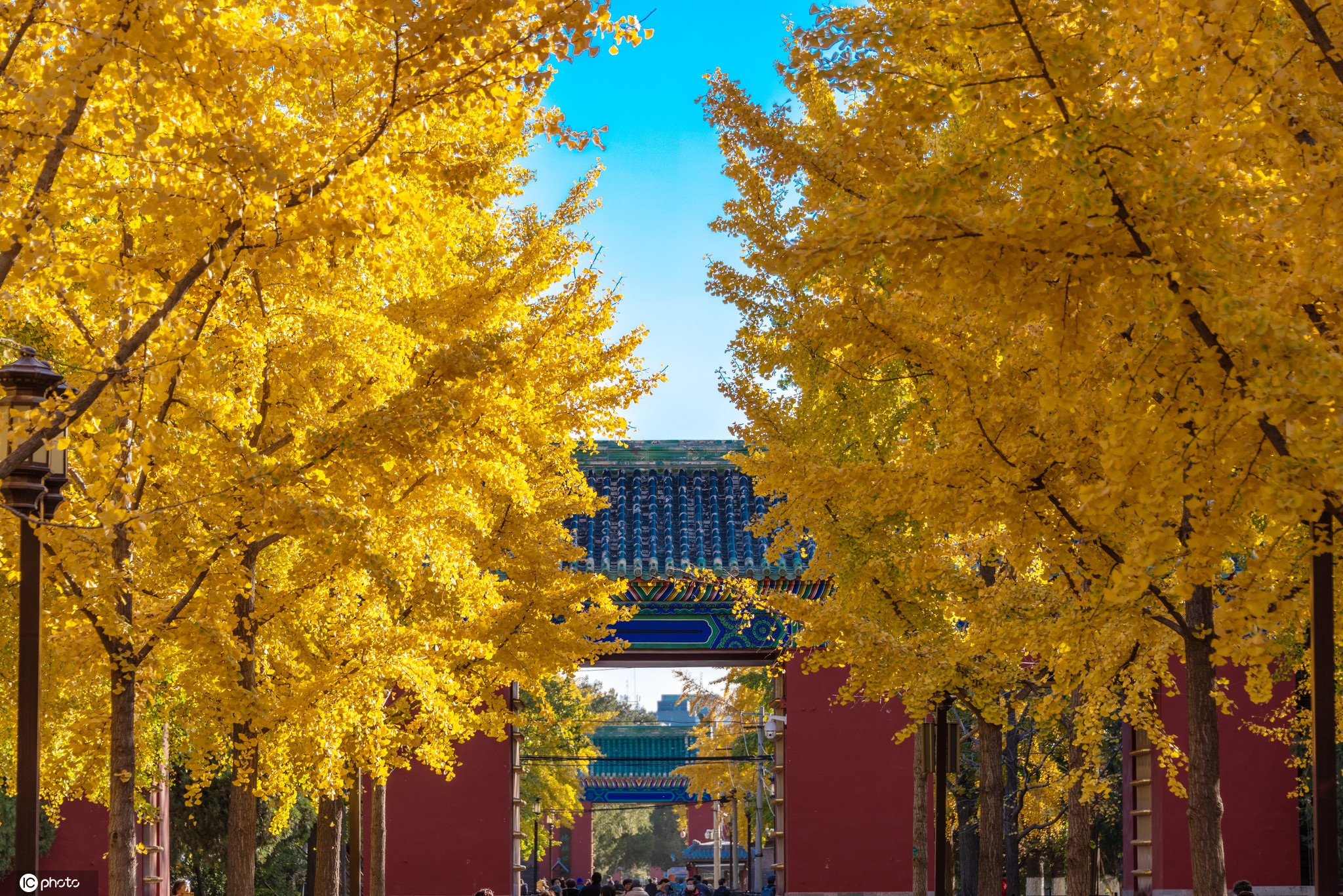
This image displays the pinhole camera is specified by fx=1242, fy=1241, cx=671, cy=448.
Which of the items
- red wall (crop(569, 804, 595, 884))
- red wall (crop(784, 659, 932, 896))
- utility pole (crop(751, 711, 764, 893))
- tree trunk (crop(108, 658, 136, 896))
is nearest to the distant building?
red wall (crop(569, 804, 595, 884))

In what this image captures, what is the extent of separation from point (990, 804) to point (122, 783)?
7670 mm

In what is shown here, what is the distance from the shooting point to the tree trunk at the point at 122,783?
8.44 m

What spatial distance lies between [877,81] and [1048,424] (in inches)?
108

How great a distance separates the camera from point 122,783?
8.55 m

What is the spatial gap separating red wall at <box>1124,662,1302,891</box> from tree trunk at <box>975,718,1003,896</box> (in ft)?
19.2

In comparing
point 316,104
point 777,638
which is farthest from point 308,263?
point 777,638

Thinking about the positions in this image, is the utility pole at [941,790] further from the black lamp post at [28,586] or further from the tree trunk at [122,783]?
the black lamp post at [28,586]

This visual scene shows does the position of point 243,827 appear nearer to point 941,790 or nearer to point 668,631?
point 941,790

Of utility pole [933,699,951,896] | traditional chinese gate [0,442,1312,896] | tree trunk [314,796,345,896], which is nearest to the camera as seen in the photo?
utility pole [933,699,951,896]

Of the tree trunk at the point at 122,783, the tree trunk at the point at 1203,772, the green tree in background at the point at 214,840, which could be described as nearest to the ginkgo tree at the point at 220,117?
the tree trunk at the point at 122,783

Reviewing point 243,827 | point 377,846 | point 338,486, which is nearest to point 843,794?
point 377,846

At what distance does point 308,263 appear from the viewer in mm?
7062

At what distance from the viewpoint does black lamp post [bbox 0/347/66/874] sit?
6.64m
